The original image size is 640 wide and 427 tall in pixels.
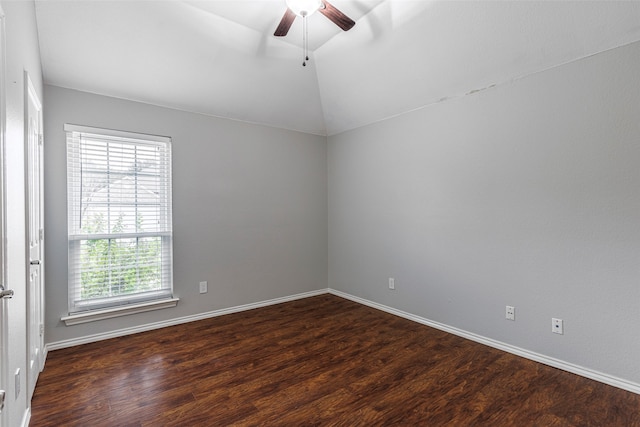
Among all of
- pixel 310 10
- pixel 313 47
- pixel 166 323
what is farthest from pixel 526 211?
pixel 166 323

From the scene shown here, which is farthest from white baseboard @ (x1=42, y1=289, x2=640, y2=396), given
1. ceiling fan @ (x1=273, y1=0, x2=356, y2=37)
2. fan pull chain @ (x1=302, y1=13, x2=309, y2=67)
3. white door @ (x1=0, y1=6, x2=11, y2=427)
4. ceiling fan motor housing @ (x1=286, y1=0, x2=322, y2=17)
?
ceiling fan motor housing @ (x1=286, y1=0, x2=322, y2=17)

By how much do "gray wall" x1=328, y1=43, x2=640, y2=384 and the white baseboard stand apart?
0.16 feet

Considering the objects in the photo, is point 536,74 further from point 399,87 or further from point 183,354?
point 183,354

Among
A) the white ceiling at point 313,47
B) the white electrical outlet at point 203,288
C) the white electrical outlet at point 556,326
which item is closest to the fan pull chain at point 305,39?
the white ceiling at point 313,47

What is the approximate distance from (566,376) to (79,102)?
4.61 meters

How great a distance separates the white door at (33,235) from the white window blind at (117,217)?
366mm

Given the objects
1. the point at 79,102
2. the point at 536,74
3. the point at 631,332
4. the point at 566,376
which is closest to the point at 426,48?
the point at 536,74

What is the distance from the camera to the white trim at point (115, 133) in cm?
289

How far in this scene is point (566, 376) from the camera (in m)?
2.35

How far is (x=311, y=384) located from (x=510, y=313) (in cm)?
180

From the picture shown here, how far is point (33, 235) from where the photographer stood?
83.3 inches

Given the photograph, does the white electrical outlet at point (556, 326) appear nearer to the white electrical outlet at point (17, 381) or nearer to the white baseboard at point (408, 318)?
the white baseboard at point (408, 318)

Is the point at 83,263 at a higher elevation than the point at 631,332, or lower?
higher

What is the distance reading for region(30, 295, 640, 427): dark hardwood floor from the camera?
75.2 inches
